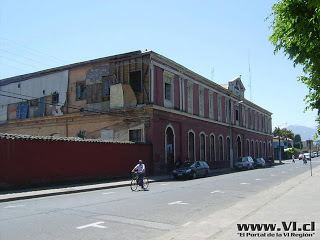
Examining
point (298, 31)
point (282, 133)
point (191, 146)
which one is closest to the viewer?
point (298, 31)

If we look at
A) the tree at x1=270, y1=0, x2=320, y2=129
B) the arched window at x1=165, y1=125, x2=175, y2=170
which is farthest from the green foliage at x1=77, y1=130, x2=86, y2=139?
the tree at x1=270, y1=0, x2=320, y2=129

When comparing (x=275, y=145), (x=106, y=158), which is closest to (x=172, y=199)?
(x=106, y=158)

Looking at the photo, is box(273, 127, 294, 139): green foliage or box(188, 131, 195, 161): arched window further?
box(273, 127, 294, 139): green foliage

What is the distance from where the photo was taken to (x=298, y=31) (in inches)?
264

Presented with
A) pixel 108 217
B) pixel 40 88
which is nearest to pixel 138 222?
pixel 108 217

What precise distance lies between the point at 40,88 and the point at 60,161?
820 inches

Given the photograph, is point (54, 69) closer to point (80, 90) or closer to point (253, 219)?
point (80, 90)

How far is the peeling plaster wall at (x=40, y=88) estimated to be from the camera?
43.8m

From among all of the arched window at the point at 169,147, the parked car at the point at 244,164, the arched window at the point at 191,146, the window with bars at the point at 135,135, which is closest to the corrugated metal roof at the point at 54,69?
the window with bars at the point at 135,135

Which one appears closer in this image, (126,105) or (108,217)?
(108,217)

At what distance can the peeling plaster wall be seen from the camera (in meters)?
43.8

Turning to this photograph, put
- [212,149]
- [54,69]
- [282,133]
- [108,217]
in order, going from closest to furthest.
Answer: [108,217]
[54,69]
[212,149]
[282,133]

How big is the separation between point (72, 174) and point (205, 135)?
24896mm

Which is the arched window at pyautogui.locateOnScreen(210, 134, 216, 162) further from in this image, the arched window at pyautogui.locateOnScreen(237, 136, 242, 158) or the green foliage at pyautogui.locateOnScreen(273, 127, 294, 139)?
the green foliage at pyautogui.locateOnScreen(273, 127, 294, 139)
